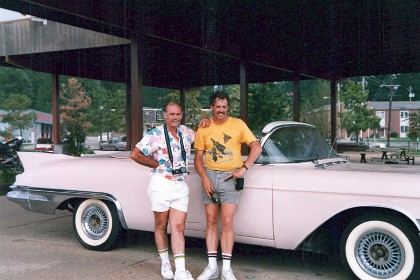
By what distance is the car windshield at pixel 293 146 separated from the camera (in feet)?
16.2

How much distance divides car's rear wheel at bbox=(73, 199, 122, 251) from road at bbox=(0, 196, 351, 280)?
113 millimetres

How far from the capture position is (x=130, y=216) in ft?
17.5

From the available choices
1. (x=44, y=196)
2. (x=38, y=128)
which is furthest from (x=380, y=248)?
(x=38, y=128)

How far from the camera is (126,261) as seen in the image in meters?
5.13

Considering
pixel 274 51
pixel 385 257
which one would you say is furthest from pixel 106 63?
pixel 385 257

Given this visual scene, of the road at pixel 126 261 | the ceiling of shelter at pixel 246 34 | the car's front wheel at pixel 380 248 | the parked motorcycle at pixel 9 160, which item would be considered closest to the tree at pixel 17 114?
the ceiling of shelter at pixel 246 34

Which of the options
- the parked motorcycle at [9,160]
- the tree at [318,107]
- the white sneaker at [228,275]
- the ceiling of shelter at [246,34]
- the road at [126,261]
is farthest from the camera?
the tree at [318,107]

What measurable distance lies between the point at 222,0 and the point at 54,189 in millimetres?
6266

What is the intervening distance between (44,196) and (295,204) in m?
3.16

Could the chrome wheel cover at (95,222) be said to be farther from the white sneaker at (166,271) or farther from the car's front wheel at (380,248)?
the car's front wheel at (380,248)

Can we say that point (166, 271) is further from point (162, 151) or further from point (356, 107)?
point (356, 107)

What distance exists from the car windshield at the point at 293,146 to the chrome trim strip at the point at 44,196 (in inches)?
73.3

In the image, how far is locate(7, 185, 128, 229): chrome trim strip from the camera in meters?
5.61

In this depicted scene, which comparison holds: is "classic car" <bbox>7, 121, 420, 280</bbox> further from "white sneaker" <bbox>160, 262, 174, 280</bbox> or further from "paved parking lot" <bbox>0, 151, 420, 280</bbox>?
"white sneaker" <bbox>160, 262, 174, 280</bbox>
